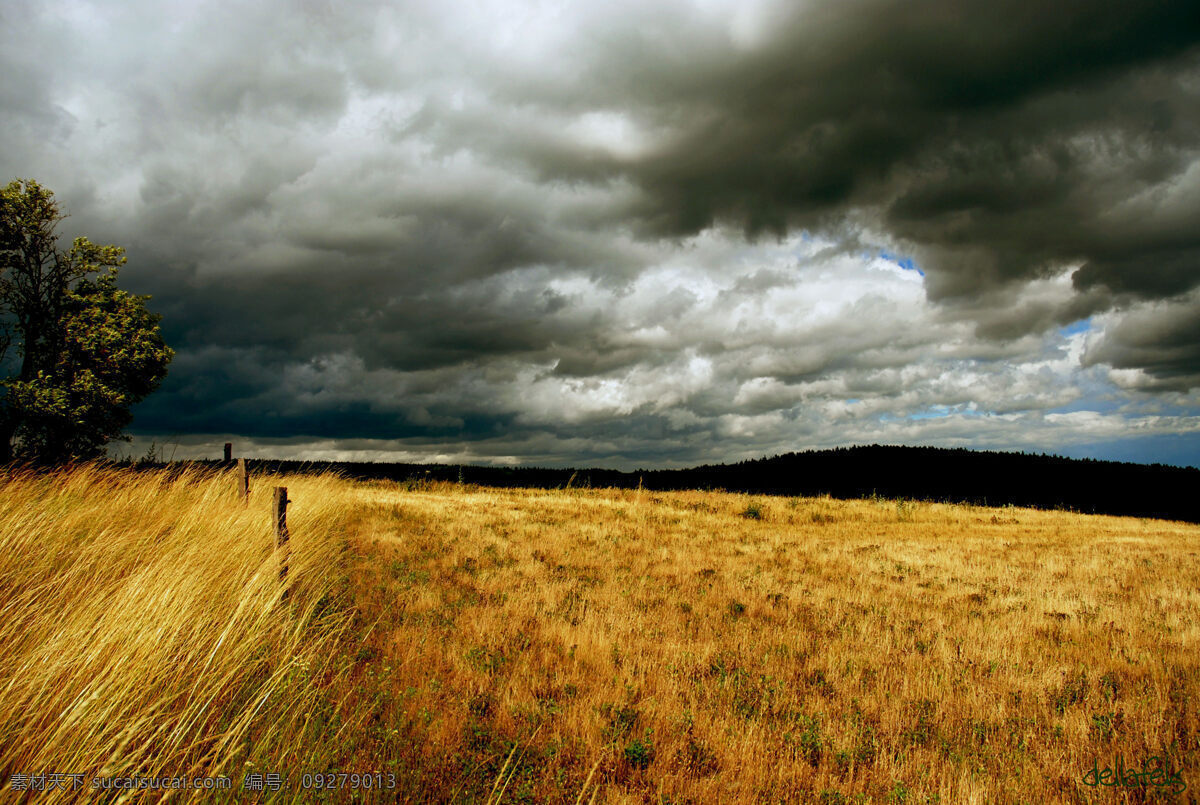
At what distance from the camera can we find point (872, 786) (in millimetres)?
4984

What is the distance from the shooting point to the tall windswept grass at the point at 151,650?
3.94 metres

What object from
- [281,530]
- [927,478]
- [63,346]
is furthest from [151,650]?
[927,478]

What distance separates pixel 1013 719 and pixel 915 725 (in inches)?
52.1

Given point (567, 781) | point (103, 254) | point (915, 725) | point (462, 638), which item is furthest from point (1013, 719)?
point (103, 254)

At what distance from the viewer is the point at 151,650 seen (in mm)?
4836

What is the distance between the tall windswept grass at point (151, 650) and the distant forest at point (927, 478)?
Result: 27.7 meters

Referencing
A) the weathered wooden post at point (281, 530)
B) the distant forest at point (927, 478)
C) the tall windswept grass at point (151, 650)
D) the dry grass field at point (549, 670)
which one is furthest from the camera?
the distant forest at point (927, 478)

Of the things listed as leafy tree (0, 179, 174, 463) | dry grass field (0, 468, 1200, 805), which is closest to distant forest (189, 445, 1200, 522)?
leafy tree (0, 179, 174, 463)

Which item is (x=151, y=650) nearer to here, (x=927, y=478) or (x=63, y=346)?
(x=63, y=346)

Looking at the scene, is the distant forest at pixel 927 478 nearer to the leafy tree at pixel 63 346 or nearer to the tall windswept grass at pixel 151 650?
the leafy tree at pixel 63 346

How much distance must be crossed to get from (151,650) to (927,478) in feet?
219

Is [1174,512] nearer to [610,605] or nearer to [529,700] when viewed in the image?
[610,605]

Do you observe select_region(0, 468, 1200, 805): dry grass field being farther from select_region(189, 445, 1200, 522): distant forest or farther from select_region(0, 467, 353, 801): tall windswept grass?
select_region(189, 445, 1200, 522): distant forest

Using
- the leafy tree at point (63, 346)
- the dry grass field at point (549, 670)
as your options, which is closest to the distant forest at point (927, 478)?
the leafy tree at point (63, 346)
